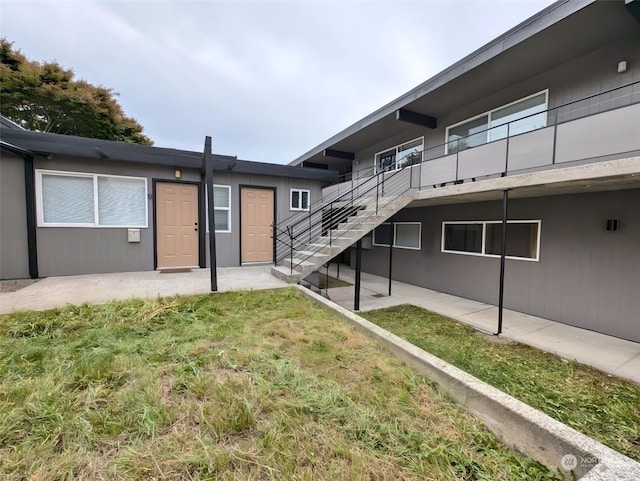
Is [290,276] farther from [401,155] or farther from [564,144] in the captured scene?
[401,155]

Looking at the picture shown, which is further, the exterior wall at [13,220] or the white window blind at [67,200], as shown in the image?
the white window blind at [67,200]

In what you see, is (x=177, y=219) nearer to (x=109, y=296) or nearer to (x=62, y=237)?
(x=62, y=237)

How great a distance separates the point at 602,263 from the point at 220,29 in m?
10.9

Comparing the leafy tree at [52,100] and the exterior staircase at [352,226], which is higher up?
the leafy tree at [52,100]

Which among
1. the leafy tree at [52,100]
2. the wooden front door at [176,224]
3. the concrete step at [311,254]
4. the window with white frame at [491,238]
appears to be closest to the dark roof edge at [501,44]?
the window with white frame at [491,238]

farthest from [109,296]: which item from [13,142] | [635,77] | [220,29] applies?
[635,77]

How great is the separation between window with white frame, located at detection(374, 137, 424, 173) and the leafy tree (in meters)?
14.6

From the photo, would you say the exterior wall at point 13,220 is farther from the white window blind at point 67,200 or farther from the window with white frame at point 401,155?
the window with white frame at point 401,155

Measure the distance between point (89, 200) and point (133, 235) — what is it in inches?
47.2

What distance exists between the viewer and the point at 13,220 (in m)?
5.77

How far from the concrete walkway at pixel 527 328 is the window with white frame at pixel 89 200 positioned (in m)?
5.42

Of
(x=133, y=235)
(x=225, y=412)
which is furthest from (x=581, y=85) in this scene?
(x=133, y=235)

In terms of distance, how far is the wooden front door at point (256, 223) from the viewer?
796 centimetres

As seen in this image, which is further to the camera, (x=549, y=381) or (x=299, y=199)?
(x=299, y=199)
